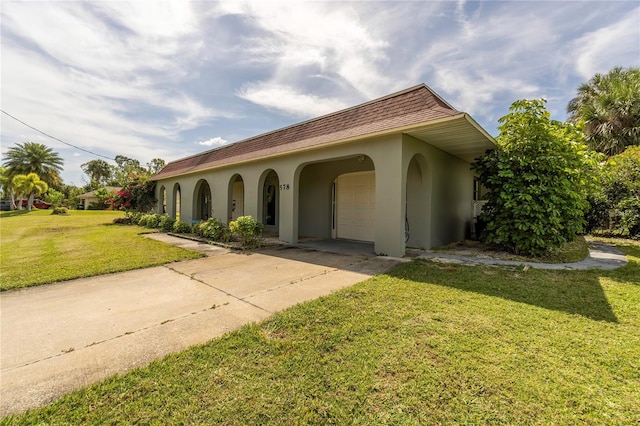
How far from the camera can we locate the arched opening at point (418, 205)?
314 inches

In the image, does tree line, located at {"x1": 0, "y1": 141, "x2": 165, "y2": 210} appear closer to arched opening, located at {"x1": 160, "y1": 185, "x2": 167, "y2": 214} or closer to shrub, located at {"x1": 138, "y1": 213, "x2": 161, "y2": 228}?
arched opening, located at {"x1": 160, "y1": 185, "x2": 167, "y2": 214}

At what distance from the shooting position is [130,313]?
3688mm

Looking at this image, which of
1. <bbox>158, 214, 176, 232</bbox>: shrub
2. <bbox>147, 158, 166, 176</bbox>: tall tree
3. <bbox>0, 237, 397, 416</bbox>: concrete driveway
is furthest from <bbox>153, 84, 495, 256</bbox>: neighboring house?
<bbox>147, 158, 166, 176</bbox>: tall tree

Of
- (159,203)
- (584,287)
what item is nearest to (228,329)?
(584,287)

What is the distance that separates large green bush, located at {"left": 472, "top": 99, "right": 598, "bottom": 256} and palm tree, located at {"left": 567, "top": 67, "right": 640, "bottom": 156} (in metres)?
10.3

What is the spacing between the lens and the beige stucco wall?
22.6 ft

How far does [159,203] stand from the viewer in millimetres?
19766

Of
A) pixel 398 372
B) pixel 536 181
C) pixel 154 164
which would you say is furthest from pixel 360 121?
pixel 154 164

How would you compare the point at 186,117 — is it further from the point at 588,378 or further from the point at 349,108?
the point at 588,378

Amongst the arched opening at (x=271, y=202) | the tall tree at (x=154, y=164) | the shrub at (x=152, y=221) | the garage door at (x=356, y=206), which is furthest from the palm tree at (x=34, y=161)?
the garage door at (x=356, y=206)

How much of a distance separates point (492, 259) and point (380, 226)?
9.54ft

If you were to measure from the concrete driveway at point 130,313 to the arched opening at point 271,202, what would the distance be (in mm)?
7410

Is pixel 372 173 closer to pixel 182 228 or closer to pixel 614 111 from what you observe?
pixel 182 228

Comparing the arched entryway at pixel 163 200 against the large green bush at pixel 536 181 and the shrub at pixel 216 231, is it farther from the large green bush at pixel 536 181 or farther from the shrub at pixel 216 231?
the large green bush at pixel 536 181
